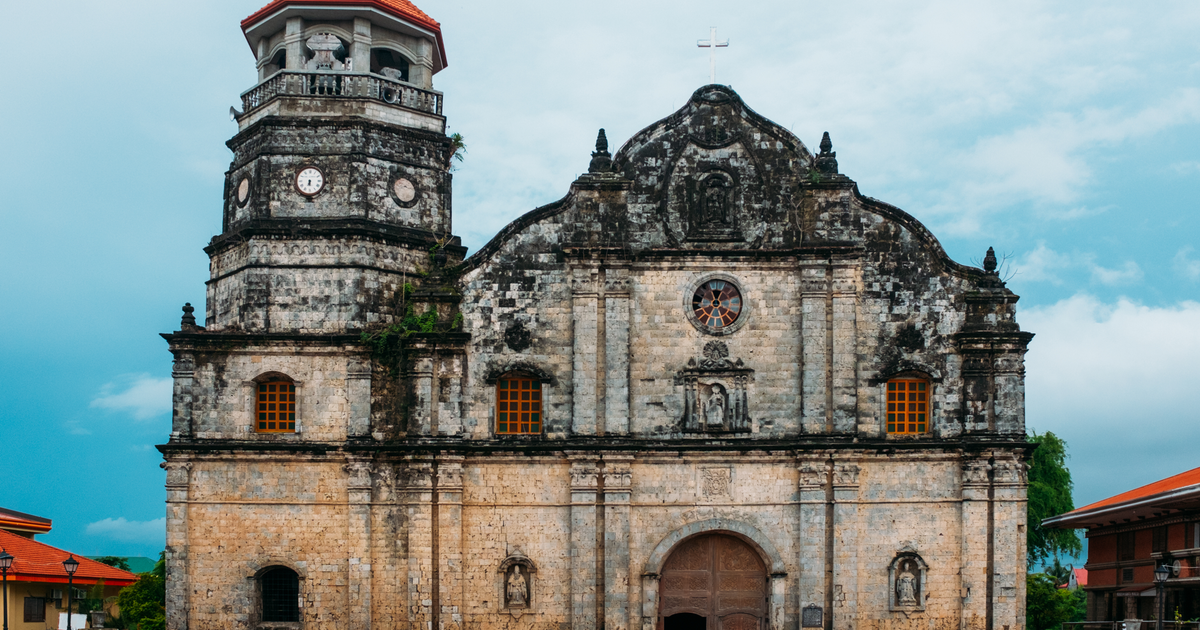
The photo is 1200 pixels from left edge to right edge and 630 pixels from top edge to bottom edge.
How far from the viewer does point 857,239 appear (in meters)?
28.9

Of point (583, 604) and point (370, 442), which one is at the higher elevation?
point (370, 442)

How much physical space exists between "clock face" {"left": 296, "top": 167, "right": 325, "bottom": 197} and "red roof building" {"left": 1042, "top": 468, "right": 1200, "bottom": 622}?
71.2 feet

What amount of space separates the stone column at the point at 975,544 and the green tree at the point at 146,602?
2231 cm

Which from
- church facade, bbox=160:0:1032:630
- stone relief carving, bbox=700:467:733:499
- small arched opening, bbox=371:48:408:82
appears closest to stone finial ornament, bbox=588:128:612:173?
church facade, bbox=160:0:1032:630

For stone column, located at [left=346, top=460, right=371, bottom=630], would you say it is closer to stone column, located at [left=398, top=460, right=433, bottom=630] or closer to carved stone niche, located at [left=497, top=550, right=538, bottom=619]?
stone column, located at [left=398, top=460, right=433, bottom=630]

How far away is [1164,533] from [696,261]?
548 inches

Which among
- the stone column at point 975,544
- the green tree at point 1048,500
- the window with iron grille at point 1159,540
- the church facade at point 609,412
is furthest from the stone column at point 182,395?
the green tree at point 1048,500

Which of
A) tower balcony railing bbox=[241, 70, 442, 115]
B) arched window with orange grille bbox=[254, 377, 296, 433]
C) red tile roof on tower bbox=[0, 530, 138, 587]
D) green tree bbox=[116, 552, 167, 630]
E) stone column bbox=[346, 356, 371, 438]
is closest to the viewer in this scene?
stone column bbox=[346, 356, 371, 438]

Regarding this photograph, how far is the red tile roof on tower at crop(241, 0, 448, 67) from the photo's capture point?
2955cm

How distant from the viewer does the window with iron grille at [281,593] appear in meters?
28.0

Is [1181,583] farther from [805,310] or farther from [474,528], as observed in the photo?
[474,528]

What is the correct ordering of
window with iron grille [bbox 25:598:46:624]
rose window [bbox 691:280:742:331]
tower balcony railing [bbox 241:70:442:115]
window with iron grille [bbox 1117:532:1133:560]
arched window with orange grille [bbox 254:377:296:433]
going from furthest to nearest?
window with iron grille [bbox 25:598:46:624]
window with iron grille [bbox 1117:532:1133:560]
tower balcony railing [bbox 241:70:442:115]
rose window [bbox 691:280:742:331]
arched window with orange grille [bbox 254:377:296:433]

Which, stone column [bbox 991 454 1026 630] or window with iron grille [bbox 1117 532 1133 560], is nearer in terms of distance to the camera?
stone column [bbox 991 454 1026 630]

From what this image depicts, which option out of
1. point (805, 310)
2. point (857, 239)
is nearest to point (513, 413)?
point (805, 310)
